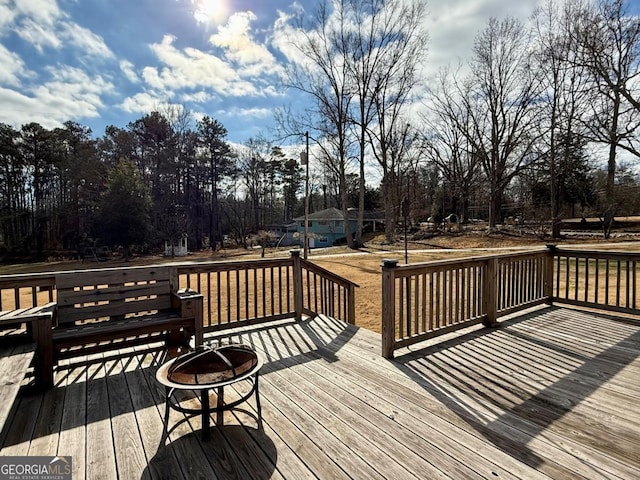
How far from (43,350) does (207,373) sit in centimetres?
150

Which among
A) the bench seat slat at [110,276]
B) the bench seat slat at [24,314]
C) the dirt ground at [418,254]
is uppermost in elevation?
the bench seat slat at [110,276]

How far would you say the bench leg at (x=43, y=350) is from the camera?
2514 millimetres

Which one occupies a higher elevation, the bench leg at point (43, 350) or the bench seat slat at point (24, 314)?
the bench seat slat at point (24, 314)

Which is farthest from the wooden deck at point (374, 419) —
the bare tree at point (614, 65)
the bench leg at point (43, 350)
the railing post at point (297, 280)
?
the bare tree at point (614, 65)

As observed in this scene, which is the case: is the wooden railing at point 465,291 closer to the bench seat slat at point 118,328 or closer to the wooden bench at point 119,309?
the wooden bench at point 119,309

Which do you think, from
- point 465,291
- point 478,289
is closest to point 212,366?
point 478,289

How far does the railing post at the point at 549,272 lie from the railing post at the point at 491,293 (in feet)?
4.76

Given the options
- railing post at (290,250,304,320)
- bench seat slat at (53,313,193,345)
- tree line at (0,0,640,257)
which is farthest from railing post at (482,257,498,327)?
tree line at (0,0,640,257)

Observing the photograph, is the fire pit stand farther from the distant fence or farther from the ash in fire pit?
the distant fence

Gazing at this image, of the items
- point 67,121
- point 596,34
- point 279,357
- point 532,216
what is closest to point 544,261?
point 279,357

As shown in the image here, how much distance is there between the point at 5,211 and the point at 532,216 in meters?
37.2

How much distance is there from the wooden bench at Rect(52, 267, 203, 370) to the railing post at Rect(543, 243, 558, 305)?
480cm

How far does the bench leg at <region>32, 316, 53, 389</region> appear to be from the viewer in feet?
8.25

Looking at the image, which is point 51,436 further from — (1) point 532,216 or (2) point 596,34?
(1) point 532,216
